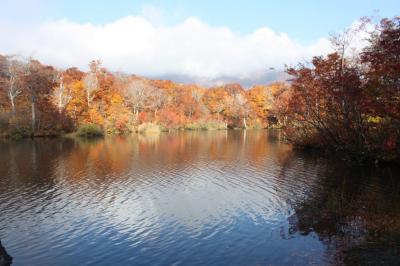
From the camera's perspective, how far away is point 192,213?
13.3m

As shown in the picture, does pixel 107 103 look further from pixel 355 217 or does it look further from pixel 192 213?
pixel 355 217

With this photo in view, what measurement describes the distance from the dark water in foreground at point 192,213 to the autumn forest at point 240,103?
4.44 m

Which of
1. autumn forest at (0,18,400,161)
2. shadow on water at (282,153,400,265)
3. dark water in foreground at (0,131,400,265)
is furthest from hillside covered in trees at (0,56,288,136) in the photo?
shadow on water at (282,153,400,265)

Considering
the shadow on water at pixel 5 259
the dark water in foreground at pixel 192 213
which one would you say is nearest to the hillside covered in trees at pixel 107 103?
the dark water in foreground at pixel 192 213

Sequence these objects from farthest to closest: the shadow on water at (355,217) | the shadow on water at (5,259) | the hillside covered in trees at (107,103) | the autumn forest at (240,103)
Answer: the hillside covered in trees at (107,103) < the autumn forest at (240,103) < the shadow on water at (355,217) < the shadow on water at (5,259)

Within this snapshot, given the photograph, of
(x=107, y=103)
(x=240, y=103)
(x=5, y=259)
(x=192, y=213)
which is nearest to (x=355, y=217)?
(x=192, y=213)

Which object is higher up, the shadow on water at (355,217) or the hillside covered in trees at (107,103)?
the hillside covered in trees at (107,103)

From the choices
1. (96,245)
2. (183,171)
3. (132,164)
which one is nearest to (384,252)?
(96,245)

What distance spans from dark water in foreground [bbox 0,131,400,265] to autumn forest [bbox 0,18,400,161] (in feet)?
14.6

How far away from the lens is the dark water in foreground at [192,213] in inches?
372

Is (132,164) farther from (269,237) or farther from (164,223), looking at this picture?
(269,237)

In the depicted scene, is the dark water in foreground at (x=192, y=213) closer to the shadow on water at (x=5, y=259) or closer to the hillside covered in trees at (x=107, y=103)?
the shadow on water at (x=5, y=259)

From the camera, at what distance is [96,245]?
32.9 ft

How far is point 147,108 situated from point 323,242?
63.5 m
